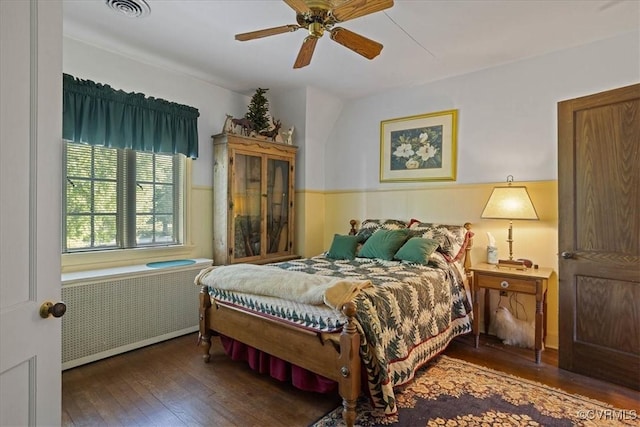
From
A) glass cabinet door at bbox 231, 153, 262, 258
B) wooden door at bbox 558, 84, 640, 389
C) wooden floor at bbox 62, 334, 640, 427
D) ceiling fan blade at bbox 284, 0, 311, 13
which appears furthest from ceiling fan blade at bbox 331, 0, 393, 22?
wooden floor at bbox 62, 334, 640, 427

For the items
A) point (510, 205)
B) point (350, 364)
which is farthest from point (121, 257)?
point (510, 205)

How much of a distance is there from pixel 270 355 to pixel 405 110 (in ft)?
9.55

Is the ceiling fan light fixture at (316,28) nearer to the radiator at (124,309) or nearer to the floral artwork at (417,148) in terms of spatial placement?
the floral artwork at (417,148)

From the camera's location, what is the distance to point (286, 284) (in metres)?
2.10

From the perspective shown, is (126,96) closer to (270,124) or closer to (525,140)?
(270,124)

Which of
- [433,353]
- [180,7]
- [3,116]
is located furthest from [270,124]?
[3,116]

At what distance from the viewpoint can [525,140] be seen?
10.2 feet

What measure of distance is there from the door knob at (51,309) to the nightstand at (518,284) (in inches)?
112

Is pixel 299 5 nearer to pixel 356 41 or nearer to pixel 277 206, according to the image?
pixel 356 41

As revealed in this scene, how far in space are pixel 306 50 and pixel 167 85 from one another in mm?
1849

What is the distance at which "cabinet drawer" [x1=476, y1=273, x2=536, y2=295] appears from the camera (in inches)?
105

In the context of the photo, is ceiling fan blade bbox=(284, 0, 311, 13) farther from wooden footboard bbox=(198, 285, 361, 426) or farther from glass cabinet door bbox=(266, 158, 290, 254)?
glass cabinet door bbox=(266, 158, 290, 254)

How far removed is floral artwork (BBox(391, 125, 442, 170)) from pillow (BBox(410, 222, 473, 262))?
707mm

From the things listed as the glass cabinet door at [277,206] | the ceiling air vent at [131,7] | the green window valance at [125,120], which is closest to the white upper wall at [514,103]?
the glass cabinet door at [277,206]
